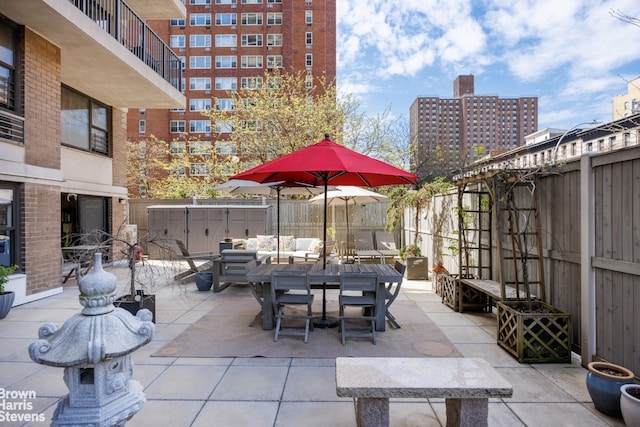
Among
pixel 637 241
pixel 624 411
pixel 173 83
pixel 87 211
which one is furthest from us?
pixel 173 83

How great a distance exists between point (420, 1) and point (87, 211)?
10101 millimetres

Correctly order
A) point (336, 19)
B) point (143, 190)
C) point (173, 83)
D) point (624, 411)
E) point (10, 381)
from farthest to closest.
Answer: point (336, 19) < point (143, 190) < point (173, 83) < point (10, 381) < point (624, 411)

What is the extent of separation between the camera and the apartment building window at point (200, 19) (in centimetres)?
3662

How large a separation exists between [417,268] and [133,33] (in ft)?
31.3

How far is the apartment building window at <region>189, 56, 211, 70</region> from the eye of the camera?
3650 centimetres

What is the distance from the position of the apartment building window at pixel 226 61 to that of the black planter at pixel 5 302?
34.9 m

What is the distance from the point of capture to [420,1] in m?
8.57

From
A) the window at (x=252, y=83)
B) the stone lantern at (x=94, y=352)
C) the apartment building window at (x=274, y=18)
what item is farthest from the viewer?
the apartment building window at (x=274, y=18)

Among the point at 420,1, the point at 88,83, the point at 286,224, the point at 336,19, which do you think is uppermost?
the point at 336,19

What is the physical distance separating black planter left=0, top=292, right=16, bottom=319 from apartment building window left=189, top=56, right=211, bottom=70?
35341mm

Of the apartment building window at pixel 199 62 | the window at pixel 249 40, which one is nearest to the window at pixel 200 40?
the apartment building window at pixel 199 62

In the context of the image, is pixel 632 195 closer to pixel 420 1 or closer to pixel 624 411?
pixel 624 411

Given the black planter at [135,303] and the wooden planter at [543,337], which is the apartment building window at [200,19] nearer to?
the black planter at [135,303]

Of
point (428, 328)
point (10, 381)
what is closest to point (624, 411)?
point (428, 328)
